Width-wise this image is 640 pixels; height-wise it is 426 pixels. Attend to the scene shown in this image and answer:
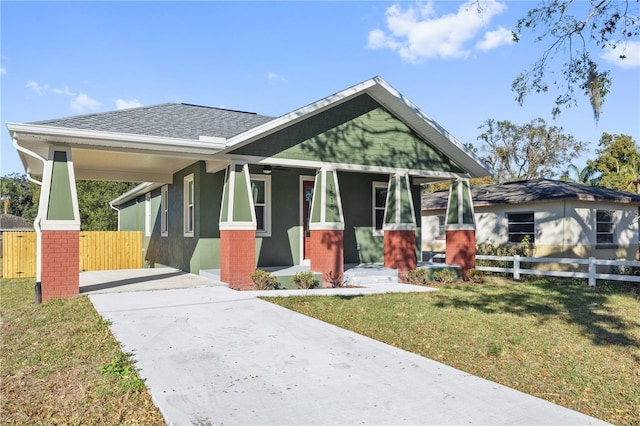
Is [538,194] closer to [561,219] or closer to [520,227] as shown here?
[561,219]

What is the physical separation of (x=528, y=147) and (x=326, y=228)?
32.9 metres

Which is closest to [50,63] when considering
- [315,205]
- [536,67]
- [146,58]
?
[146,58]

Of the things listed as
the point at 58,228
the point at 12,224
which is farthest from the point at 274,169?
the point at 12,224

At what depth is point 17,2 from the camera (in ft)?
31.0

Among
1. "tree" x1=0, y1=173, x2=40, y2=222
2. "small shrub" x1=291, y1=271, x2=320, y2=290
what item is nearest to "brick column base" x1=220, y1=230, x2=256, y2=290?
"small shrub" x1=291, y1=271, x2=320, y2=290

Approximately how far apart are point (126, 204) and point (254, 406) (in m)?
23.4

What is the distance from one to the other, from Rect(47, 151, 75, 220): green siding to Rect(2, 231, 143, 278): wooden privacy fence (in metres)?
7.89

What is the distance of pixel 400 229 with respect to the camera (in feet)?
44.2

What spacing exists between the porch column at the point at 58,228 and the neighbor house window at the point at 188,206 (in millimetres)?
4307

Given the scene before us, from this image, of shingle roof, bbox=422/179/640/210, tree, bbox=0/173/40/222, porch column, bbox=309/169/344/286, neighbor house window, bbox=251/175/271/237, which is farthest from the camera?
tree, bbox=0/173/40/222

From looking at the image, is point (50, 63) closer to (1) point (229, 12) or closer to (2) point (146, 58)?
(2) point (146, 58)

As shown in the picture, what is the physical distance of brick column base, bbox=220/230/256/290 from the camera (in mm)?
10688

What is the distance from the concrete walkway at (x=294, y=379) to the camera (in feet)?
12.8

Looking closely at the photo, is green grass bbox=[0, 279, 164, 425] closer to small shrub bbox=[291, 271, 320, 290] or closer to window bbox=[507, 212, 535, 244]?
small shrub bbox=[291, 271, 320, 290]
